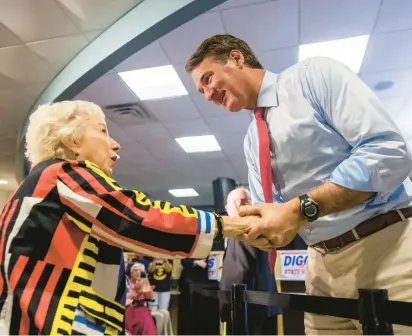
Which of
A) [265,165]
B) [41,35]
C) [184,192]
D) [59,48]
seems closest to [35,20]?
[41,35]

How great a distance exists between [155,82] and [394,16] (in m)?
2.72

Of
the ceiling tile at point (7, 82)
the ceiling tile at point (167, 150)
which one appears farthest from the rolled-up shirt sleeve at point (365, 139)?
the ceiling tile at point (167, 150)

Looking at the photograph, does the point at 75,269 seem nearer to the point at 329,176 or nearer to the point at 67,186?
the point at 67,186

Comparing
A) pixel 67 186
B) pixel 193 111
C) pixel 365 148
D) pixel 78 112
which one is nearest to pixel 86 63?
pixel 193 111

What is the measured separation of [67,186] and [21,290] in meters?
0.30

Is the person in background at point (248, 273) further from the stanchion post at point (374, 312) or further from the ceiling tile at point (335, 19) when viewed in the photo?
the ceiling tile at point (335, 19)

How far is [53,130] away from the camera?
122cm

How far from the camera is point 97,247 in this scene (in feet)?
3.45

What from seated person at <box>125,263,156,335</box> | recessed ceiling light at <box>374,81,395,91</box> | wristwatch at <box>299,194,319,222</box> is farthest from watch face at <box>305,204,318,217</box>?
recessed ceiling light at <box>374,81,395,91</box>

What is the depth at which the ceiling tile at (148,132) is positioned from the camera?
584cm

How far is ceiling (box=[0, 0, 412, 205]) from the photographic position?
3.22m

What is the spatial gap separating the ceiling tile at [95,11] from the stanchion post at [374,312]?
3.18 metres

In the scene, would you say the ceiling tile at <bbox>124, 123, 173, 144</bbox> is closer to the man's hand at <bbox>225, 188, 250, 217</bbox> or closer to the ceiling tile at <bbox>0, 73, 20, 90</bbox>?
the ceiling tile at <bbox>0, 73, 20, 90</bbox>

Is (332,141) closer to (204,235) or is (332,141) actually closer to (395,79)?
(204,235)
